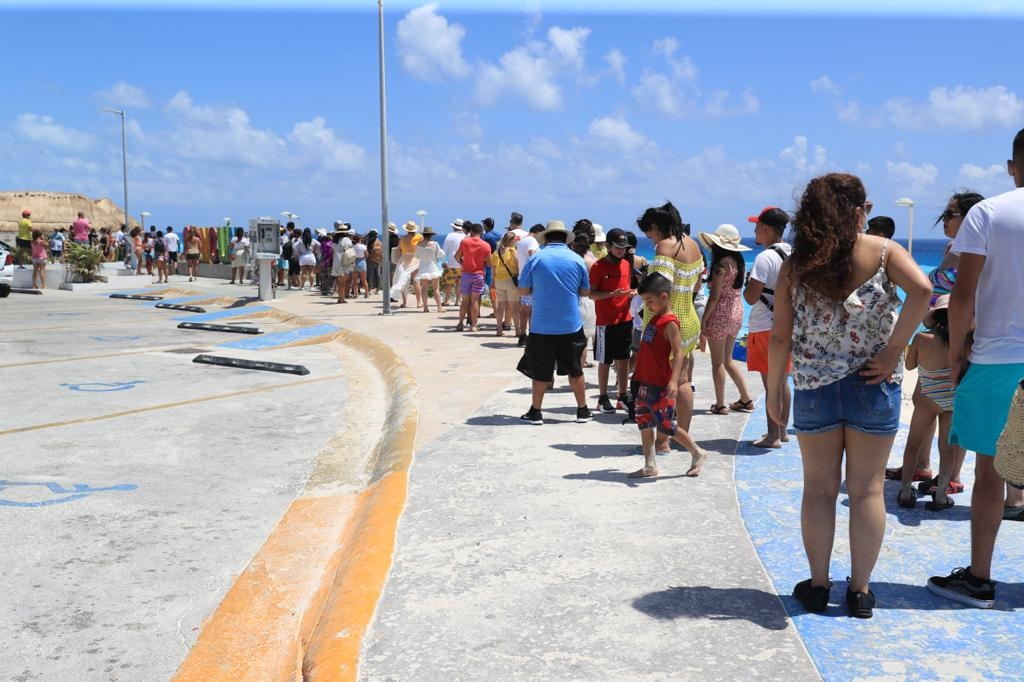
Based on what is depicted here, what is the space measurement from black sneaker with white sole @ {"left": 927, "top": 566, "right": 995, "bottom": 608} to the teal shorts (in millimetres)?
545

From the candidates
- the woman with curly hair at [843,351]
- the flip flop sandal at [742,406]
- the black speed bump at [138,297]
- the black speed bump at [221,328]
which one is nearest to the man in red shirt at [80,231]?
the black speed bump at [138,297]

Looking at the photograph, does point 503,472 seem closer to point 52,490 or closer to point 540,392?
point 540,392

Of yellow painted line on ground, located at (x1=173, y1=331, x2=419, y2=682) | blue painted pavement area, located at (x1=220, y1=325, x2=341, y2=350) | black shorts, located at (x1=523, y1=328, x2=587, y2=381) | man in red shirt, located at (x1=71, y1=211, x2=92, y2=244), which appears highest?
man in red shirt, located at (x1=71, y1=211, x2=92, y2=244)

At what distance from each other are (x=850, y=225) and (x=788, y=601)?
5.26 ft

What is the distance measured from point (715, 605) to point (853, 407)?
3.32ft

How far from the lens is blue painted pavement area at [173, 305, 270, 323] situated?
18587 millimetres

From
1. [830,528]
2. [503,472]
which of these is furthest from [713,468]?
[830,528]

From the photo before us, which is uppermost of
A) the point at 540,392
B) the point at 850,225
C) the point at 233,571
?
the point at 850,225

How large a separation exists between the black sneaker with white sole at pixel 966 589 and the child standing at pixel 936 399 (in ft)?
3.57

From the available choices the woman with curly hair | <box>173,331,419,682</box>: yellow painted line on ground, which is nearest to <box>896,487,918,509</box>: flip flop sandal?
the woman with curly hair

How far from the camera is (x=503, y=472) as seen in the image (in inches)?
255

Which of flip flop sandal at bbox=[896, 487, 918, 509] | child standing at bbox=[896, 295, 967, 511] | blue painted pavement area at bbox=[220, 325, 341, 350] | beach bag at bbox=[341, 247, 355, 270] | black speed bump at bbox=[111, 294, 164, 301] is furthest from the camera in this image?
black speed bump at bbox=[111, 294, 164, 301]

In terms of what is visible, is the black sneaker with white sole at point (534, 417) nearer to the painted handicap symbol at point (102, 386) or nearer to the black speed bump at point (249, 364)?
the black speed bump at point (249, 364)

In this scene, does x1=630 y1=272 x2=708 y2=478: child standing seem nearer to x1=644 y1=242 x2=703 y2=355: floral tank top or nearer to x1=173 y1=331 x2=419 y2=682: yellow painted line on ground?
x1=644 y1=242 x2=703 y2=355: floral tank top
